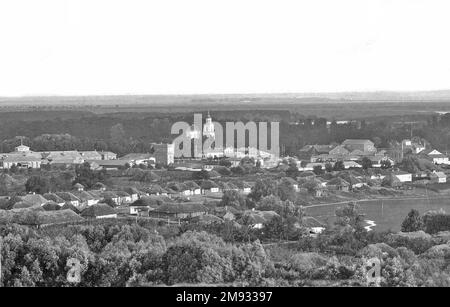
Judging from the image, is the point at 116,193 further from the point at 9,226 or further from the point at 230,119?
the point at 9,226

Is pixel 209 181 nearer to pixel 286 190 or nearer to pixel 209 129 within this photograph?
pixel 209 129

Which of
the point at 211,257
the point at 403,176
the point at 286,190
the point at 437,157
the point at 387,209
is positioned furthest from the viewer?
the point at 437,157

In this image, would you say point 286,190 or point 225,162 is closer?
point 286,190

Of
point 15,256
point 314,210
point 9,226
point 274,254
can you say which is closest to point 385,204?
point 314,210

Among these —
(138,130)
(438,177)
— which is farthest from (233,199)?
Result: (138,130)

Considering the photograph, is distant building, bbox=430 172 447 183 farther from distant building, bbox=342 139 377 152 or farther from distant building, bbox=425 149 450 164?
distant building, bbox=342 139 377 152

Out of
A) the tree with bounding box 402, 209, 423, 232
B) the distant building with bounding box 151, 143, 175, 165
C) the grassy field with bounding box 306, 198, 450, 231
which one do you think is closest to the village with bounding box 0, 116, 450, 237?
the distant building with bounding box 151, 143, 175, 165

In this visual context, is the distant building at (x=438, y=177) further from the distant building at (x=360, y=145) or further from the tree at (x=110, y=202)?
the tree at (x=110, y=202)
